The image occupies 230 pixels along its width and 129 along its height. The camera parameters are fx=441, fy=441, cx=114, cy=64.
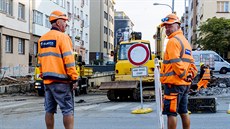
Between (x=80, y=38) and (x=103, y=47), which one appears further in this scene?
(x=103, y=47)

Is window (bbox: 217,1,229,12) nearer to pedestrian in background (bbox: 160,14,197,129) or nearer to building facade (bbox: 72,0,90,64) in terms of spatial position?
building facade (bbox: 72,0,90,64)

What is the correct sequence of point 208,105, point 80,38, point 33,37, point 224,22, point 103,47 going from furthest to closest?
point 103,47 → point 80,38 → point 224,22 → point 33,37 → point 208,105

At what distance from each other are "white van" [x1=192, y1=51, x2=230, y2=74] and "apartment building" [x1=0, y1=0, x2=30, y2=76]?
14.1 meters

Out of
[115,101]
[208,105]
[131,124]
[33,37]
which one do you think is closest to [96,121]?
[131,124]

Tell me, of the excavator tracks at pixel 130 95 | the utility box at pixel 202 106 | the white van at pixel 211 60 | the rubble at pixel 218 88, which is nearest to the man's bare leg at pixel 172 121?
the utility box at pixel 202 106

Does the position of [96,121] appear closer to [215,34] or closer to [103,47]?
[215,34]

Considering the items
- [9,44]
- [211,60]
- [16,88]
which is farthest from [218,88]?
[9,44]

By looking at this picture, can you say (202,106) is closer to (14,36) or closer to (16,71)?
(16,71)

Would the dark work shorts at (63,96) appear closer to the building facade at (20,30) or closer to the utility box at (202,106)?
the utility box at (202,106)

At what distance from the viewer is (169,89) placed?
6.75 m

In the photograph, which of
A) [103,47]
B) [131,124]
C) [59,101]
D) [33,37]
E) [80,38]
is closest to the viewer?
→ [59,101]

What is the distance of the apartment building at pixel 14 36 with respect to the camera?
3444 cm

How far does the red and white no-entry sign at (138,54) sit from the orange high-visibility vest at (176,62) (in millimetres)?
5862

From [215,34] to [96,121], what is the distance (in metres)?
43.5
